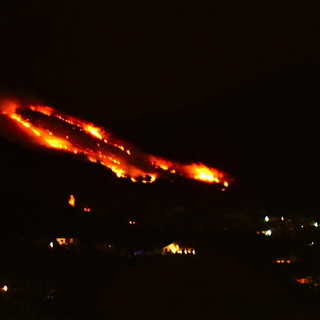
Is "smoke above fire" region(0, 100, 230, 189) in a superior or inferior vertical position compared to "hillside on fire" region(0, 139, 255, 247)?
superior

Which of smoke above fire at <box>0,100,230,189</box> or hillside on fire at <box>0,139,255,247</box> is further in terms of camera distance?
smoke above fire at <box>0,100,230,189</box>

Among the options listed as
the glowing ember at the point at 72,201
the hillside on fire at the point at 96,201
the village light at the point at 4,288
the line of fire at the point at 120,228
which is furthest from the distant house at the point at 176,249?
the village light at the point at 4,288

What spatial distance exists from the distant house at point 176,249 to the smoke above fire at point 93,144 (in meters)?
3.00

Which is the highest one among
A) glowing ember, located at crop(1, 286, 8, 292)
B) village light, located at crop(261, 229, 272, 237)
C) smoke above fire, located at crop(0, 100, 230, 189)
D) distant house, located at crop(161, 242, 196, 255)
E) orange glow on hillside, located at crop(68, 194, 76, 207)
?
smoke above fire, located at crop(0, 100, 230, 189)

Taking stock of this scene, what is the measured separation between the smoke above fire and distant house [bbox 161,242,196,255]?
3.00 meters

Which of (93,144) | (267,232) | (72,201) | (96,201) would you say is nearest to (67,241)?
(72,201)

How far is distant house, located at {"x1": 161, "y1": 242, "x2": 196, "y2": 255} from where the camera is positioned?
755cm

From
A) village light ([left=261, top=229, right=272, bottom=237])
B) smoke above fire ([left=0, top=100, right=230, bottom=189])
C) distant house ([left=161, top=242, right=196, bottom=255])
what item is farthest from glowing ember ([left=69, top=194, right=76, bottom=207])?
village light ([left=261, top=229, right=272, bottom=237])

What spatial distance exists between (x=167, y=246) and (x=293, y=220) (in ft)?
10.1

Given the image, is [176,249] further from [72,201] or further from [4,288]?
[4,288]

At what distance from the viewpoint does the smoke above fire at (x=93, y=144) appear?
11539 mm

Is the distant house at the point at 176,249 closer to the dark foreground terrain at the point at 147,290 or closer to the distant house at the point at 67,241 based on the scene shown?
the dark foreground terrain at the point at 147,290

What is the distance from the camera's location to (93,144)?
12.5m

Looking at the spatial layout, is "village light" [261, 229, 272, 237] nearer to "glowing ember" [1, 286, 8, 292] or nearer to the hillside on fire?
the hillside on fire
